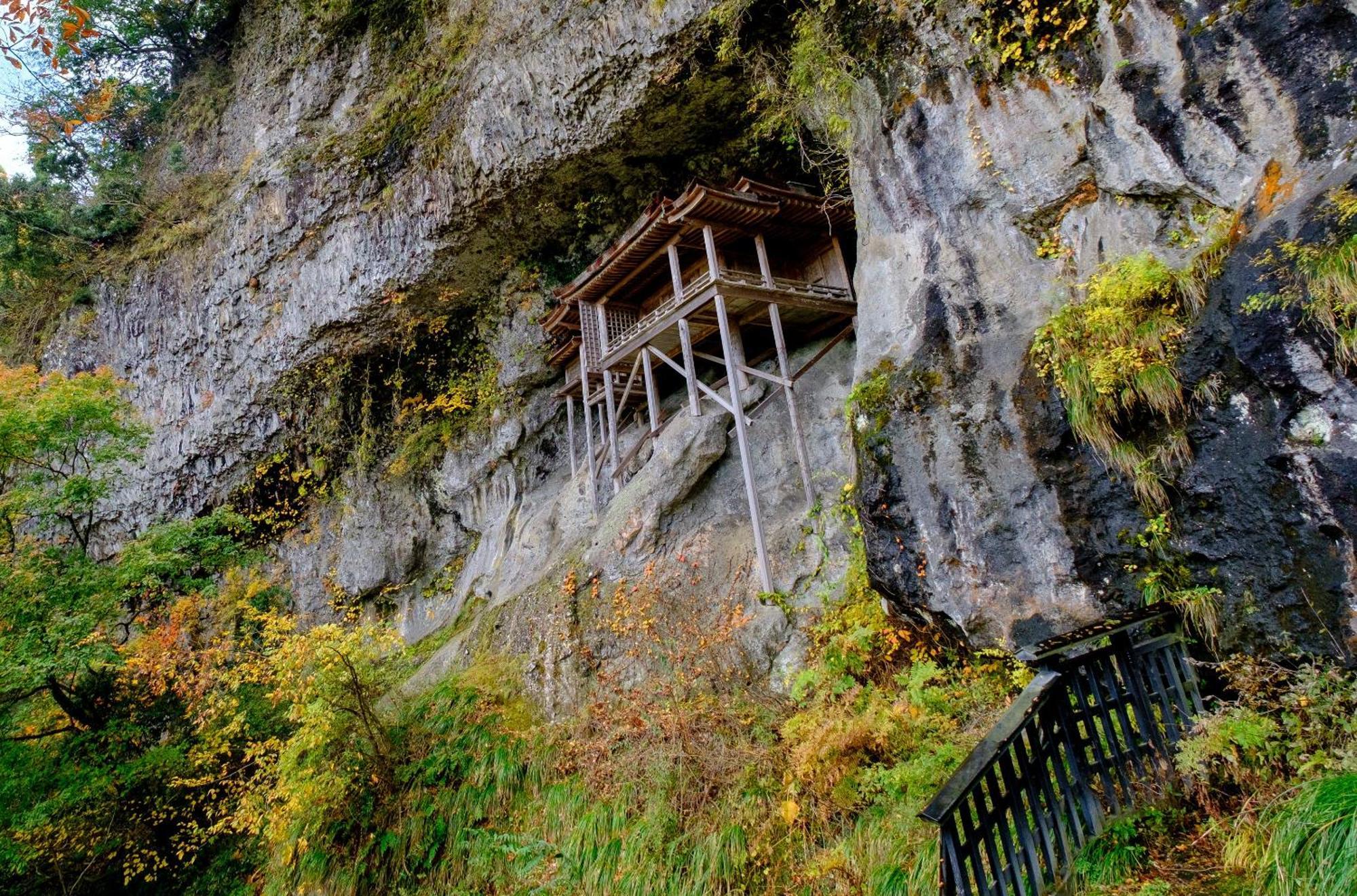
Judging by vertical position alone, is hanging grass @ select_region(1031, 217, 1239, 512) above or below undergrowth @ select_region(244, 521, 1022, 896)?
above

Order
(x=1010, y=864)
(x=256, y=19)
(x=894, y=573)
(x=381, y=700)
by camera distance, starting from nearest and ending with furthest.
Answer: (x=1010, y=864), (x=894, y=573), (x=381, y=700), (x=256, y=19)

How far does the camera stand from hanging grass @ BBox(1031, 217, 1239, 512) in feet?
15.7

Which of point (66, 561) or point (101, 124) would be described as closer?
point (66, 561)

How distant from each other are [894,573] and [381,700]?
30.0 feet

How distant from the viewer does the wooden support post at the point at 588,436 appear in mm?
14307

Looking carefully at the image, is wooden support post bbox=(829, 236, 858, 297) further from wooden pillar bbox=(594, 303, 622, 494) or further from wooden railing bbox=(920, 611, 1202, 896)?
wooden railing bbox=(920, 611, 1202, 896)

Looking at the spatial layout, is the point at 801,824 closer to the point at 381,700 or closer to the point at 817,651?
the point at 817,651

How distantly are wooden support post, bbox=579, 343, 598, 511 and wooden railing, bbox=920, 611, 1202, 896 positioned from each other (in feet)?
36.1

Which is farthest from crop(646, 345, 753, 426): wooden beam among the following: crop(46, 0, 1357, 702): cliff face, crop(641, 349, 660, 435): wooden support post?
crop(46, 0, 1357, 702): cliff face

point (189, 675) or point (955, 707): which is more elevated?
point (189, 675)

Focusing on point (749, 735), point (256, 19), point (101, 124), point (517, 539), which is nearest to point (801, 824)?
point (749, 735)

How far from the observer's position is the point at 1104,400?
5051 millimetres

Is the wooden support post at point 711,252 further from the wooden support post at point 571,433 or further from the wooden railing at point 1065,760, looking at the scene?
the wooden railing at point 1065,760

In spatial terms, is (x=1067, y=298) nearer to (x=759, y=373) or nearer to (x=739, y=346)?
(x=759, y=373)
